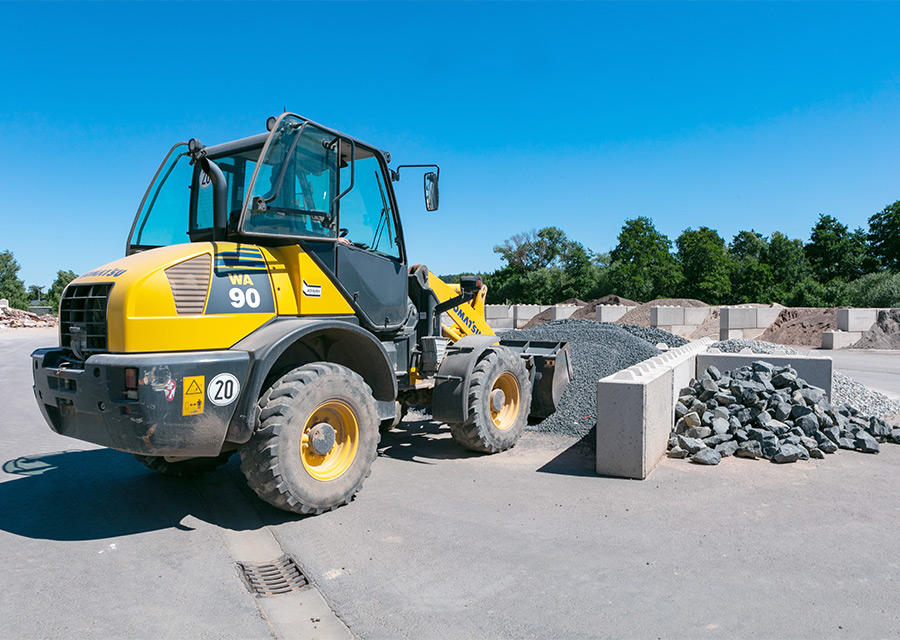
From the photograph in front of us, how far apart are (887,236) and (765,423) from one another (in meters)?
50.1

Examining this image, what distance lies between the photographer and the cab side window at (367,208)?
5566 millimetres

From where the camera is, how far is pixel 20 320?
46.9 m

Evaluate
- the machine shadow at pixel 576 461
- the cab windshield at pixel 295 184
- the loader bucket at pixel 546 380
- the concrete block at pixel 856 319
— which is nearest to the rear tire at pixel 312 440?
the cab windshield at pixel 295 184

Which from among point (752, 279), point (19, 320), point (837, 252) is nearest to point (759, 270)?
point (752, 279)

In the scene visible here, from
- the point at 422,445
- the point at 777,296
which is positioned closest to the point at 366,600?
the point at 422,445

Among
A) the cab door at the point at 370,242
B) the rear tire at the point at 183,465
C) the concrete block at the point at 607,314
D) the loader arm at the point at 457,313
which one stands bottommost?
the rear tire at the point at 183,465

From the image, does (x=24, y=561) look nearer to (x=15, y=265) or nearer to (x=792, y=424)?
(x=792, y=424)

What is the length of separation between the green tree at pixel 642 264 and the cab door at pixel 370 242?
1704 inches

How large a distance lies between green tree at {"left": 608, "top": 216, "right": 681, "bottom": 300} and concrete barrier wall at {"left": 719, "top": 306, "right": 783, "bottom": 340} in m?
21.7

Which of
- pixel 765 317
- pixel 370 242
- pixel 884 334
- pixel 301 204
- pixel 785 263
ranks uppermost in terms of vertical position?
pixel 785 263

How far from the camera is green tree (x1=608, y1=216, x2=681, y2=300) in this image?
47.9 m

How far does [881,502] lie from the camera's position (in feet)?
17.1

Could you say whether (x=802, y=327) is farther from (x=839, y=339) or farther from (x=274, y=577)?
(x=274, y=577)

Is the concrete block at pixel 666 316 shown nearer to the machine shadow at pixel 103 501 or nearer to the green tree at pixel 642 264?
the machine shadow at pixel 103 501
